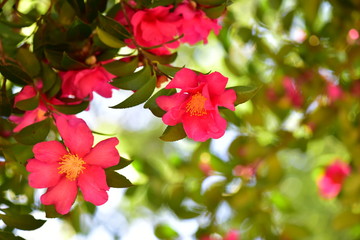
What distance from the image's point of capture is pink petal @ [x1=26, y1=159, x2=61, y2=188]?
2.09ft

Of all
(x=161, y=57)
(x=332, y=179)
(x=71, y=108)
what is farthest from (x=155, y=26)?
(x=332, y=179)

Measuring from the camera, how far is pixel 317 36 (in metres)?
1.35

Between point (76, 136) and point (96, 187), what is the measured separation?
63 millimetres

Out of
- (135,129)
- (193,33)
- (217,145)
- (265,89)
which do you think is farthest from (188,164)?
(135,129)

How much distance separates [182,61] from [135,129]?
802 millimetres

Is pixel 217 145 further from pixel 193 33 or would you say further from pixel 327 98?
pixel 193 33

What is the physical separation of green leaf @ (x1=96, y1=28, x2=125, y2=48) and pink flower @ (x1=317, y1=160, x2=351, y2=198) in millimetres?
1291

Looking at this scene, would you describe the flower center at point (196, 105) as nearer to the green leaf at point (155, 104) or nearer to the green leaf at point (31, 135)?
the green leaf at point (155, 104)

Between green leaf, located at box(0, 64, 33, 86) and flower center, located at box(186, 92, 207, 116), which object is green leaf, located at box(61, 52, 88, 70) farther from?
flower center, located at box(186, 92, 207, 116)

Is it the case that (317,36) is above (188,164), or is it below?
above

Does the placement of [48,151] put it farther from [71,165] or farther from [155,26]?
[155,26]

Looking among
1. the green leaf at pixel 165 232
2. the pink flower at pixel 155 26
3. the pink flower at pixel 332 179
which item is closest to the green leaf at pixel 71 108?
the pink flower at pixel 155 26

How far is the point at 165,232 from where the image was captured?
4.78 feet

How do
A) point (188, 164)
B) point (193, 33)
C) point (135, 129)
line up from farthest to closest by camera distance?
point (135, 129), point (188, 164), point (193, 33)
